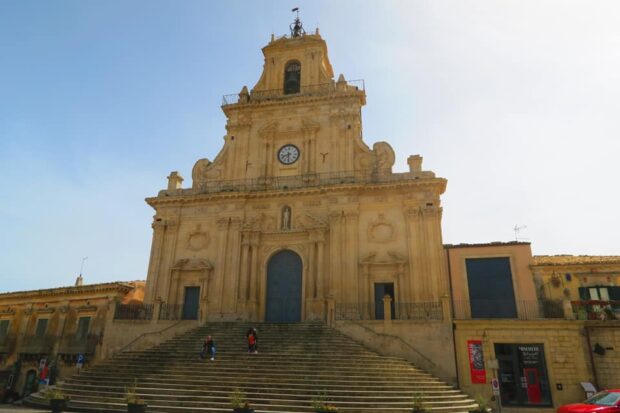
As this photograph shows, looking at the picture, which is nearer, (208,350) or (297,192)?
(208,350)

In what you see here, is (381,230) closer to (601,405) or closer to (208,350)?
(208,350)

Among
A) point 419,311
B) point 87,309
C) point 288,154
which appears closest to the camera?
point 419,311

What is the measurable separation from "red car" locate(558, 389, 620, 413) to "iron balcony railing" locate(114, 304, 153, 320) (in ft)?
67.1

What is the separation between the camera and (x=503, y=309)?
2170 cm

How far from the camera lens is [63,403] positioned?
14883 mm

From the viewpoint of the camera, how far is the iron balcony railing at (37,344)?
29984mm

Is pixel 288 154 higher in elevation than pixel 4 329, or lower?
higher

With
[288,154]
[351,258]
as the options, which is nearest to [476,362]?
[351,258]

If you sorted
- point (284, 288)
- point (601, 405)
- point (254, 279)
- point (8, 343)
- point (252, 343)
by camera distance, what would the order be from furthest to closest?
point (8, 343) → point (254, 279) → point (284, 288) → point (252, 343) → point (601, 405)

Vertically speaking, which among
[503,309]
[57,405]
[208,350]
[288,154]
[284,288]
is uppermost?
[288,154]

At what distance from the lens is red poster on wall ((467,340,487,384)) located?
18.9 meters

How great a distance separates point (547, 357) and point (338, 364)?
927 cm

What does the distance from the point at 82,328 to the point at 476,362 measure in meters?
25.1

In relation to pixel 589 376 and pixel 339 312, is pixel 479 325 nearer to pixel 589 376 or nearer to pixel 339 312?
pixel 589 376
